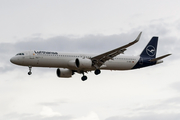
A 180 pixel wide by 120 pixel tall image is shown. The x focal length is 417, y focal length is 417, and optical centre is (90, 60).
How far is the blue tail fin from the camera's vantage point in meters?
72.3

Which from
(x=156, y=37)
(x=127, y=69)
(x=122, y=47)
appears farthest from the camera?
(x=156, y=37)

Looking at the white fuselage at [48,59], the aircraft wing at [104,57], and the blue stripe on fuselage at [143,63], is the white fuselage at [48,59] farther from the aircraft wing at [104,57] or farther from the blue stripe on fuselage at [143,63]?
the blue stripe on fuselage at [143,63]

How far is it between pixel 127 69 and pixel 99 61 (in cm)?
694

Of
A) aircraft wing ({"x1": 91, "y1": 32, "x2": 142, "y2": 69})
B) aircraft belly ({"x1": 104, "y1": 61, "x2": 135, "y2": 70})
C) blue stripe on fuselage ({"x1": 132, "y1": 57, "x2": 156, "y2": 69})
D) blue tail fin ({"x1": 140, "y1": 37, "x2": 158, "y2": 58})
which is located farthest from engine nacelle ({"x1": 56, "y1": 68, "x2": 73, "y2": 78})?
blue tail fin ({"x1": 140, "y1": 37, "x2": 158, "y2": 58})

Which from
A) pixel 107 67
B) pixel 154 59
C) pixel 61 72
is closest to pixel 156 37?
pixel 154 59

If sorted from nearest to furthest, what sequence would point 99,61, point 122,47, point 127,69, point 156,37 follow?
point 122,47 < point 99,61 < point 127,69 < point 156,37

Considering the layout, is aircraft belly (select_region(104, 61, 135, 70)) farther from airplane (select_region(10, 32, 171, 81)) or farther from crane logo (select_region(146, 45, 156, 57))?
crane logo (select_region(146, 45, 156, 57))

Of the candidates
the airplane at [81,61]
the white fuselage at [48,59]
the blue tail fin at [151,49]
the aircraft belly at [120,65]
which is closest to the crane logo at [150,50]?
the blue tail fin at [151,49]

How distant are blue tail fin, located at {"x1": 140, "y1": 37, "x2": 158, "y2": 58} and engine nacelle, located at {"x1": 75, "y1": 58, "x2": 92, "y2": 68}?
12337 mm

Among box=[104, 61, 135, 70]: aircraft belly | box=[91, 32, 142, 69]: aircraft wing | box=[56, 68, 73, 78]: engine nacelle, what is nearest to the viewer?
box=[91, 32, 142, 69]: aircraft wing

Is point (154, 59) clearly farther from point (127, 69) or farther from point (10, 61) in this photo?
point (10, 61)

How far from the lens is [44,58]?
2437 inches

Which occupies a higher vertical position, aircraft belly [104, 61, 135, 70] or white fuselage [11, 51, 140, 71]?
white fuselage [11, 51, 140, 71]

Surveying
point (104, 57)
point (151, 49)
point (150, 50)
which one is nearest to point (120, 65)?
point (104, 57)
